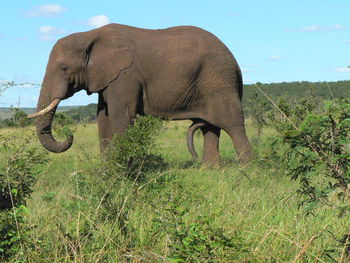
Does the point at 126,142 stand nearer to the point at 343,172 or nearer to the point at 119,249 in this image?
the point at 119,249

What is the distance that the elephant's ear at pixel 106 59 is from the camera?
9078mm

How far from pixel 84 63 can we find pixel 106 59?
1.17 feet

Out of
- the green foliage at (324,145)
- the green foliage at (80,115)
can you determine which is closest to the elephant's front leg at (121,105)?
the green foliage at (80,115)

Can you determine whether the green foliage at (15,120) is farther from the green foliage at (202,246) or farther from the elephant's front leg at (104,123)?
the elephant's front leg at (104,123)

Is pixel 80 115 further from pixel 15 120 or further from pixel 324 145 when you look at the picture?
pixel 324 145

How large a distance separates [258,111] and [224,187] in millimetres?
8828

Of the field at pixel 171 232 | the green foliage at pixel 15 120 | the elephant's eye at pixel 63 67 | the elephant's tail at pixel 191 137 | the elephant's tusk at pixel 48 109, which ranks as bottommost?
the field at pixel 171 232

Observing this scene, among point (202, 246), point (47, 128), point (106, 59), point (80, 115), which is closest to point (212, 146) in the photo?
point (106, 59)

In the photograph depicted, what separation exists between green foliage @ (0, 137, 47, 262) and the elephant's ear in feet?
16.7

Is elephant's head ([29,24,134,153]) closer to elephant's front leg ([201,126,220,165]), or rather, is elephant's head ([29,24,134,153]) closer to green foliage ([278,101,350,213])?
elephant's front leg ([201,126,220,165])

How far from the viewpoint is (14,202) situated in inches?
150

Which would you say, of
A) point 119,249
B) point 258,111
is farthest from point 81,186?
point 258,111

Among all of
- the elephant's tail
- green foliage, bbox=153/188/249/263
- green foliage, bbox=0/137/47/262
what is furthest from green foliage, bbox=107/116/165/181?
green foliage, bbox=153/188/249/263

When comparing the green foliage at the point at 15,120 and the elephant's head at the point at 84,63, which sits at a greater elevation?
the elephant's head at the point at 84,63
